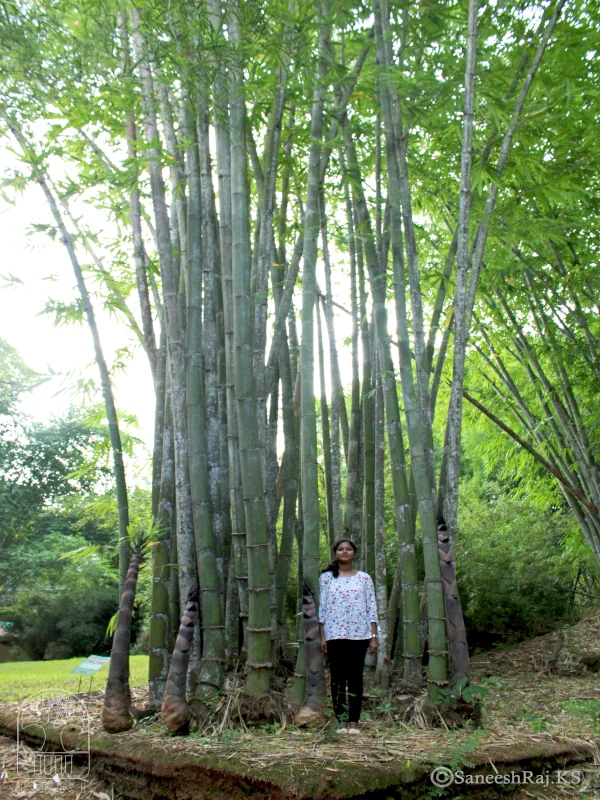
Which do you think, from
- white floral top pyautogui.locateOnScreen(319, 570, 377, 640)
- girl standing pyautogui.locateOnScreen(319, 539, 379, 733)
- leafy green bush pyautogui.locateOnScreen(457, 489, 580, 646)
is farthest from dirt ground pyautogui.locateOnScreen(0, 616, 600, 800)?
leafy green bush pyautogui.locateOnScreen(457, 489, 580, 646)

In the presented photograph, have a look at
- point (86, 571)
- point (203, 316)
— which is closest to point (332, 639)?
point (203, 316)

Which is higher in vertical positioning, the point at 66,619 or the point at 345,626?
the point at 66,619

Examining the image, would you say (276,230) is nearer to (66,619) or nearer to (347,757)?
(347,757)

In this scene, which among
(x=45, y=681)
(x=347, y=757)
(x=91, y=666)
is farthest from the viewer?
(x=45, y=681)

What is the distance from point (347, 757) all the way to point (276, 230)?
2.86 meters

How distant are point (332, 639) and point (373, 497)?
1.03 meters

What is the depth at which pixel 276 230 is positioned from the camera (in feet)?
13.4

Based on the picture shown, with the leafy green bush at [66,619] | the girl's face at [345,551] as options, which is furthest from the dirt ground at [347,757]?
the leafy green bush at [66,619]

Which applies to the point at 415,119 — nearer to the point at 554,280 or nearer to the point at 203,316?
the point at 203,316

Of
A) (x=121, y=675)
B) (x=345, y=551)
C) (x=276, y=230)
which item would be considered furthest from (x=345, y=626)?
(x=276, y=230)

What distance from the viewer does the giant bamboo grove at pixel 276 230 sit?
2846mm

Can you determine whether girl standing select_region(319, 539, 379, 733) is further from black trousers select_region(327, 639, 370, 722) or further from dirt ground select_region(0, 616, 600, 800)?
dirt ground select_region(0, 616, 600, 800)

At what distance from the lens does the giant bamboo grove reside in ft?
9.34

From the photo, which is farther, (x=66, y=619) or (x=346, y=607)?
(x=66, y=619)
